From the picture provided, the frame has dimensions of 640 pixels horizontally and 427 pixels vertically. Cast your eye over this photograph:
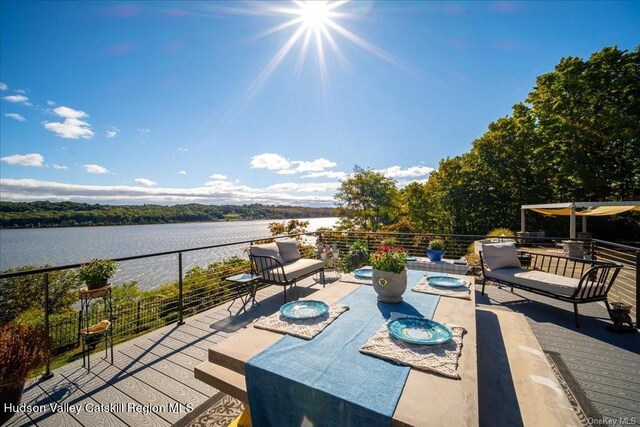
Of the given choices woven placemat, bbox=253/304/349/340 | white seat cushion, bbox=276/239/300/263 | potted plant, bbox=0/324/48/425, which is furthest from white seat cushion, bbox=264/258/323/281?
potted plant, bbox=0/324/48/425

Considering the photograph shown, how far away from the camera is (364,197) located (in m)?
20.0

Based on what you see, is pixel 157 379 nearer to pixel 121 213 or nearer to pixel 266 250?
pixel 266 250

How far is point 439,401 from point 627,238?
1704 centimetres

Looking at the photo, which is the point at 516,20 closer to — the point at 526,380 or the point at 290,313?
the point at 526,380

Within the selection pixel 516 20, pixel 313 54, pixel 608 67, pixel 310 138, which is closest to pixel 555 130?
pixel 608 67

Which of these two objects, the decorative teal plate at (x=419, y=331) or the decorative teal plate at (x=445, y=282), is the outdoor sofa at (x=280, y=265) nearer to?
the decorative teal plate at (x=445, y=282)

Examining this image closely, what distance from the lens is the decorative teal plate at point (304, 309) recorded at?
5.31 feet

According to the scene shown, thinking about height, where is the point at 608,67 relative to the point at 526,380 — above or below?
above

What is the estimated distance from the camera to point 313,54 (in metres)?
5.25

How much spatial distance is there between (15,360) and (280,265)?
269 cm

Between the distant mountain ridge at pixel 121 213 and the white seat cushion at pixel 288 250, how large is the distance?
946 centimetres

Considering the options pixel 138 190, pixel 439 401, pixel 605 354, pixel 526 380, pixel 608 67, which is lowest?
pixel 605 354

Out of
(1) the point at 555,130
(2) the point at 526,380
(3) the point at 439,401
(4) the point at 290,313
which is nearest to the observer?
(3) the point at 439,401

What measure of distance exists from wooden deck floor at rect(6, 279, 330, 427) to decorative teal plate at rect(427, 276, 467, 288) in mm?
2103
